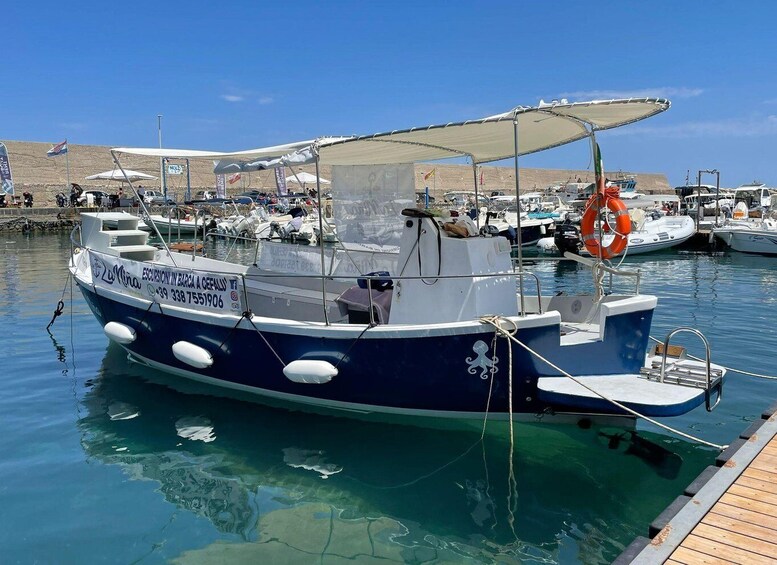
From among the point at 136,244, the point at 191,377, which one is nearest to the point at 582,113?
the point at 191,377

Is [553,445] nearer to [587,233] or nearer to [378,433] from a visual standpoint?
[378,433]

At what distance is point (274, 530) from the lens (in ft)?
17.0

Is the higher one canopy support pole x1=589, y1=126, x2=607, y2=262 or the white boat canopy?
the white boat canopy

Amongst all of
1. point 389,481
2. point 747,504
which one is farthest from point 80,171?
point 747,504

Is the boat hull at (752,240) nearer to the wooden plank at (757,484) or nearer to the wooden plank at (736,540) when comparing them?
the wooden plank at (757,484)

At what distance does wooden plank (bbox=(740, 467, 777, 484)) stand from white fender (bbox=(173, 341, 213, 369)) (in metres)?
5.59

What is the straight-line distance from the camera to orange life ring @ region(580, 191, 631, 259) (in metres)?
7.00

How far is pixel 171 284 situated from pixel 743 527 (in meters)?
6.59

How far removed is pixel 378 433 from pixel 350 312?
4.62 feet

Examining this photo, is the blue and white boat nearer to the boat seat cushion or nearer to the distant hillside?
the boat seat cushion

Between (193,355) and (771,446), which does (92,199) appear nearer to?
(193,355)

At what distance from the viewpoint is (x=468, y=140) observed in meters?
7.15

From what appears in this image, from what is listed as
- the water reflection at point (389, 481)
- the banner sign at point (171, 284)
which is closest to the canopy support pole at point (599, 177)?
the water reflection at point (389, 481)

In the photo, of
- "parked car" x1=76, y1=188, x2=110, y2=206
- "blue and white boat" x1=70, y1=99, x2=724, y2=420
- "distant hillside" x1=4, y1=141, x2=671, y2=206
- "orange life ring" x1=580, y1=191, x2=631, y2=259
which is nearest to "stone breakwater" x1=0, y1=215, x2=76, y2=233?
"parked car" x1=76, y1=188, x2=110, y2=206
